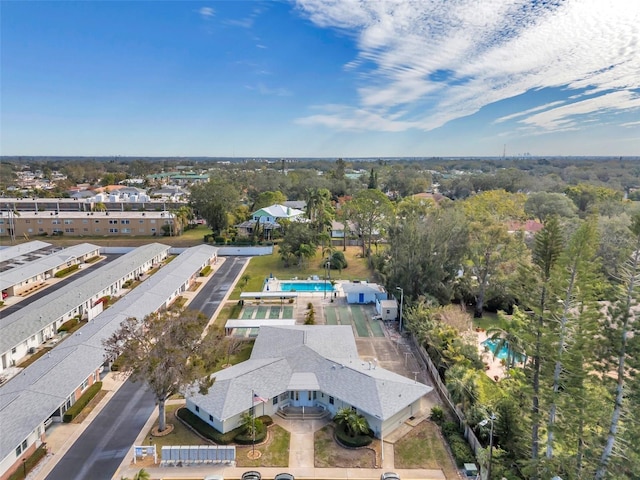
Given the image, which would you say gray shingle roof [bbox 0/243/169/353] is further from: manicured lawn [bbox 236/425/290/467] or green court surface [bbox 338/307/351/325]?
green court surface [bbox 338/307/351/325]

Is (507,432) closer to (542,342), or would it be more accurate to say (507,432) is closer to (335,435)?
(542,342)

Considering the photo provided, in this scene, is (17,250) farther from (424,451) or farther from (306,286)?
(424,451)

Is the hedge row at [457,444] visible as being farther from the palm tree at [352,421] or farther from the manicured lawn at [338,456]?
the palm tree at [352,421]

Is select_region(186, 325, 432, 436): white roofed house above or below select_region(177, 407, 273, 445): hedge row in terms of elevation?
above

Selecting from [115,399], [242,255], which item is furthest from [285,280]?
[115,399]

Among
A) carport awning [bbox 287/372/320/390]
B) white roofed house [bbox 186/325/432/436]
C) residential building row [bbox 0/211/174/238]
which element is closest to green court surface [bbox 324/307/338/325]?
white roofed house [bbox 186/325/432/436]

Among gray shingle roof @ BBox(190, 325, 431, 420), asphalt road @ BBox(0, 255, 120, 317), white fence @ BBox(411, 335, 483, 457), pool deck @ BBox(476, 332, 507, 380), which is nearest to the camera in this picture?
white fence @ BBox(411, 335, 483, 457)
